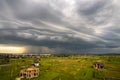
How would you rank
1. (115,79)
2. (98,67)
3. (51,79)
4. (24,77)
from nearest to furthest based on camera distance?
(51,79) → (115,79) → (24,77) → (98,67)

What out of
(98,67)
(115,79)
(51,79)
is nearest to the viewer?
(51,79)

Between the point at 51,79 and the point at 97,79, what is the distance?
23269 millimetres

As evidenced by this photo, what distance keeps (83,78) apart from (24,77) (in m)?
33.1

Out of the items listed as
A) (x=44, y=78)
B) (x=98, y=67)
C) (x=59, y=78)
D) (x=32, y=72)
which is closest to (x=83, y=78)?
(x=59, y=78)

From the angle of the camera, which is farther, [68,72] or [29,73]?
[68,72]

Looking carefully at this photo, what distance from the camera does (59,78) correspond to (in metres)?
83.2

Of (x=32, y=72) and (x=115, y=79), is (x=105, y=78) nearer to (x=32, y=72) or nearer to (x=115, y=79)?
(x=115, y=79)

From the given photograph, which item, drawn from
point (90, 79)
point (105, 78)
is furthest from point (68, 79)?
point (105, 78)

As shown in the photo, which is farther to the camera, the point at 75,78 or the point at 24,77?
the point at 24,77

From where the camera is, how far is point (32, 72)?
97.4 m

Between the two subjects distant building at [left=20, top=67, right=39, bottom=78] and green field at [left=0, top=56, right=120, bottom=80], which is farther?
distant building at [left=20, top=67, right=39, bottom=78]

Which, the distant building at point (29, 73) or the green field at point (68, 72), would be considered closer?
the green field at point (68, 72)

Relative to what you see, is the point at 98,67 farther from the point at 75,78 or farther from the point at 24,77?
the point at 24,77

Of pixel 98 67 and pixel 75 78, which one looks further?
pixel 98 67
